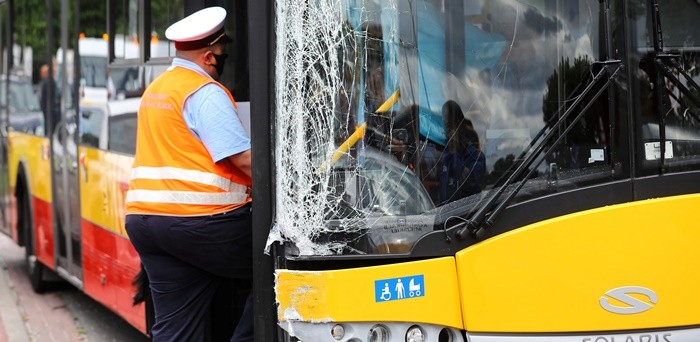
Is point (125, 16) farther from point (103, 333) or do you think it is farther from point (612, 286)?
point (612, 286)

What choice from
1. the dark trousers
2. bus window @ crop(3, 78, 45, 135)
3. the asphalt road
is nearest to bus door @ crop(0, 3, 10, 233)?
bus window @ crop(3, 78, 45, 135)

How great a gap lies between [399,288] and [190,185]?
3.58 feet

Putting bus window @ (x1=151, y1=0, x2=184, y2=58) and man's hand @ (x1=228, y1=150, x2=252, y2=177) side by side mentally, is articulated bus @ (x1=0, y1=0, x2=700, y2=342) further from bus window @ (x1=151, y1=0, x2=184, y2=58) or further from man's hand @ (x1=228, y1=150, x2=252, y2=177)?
bus window @ (x1=151, y1=0, x2=184, y2=58)

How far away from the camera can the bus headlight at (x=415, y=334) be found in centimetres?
424

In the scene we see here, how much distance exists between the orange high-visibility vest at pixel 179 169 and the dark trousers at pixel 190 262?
53 millimetres

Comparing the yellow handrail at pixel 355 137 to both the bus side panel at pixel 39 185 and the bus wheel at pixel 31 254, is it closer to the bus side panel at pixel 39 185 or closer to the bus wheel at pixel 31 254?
the bus side panel at pixel 39 185

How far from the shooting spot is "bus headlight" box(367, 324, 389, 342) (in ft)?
13.9

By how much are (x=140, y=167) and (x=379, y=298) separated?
1.34m

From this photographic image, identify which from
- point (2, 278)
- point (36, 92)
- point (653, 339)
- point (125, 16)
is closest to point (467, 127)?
point (653, 339)

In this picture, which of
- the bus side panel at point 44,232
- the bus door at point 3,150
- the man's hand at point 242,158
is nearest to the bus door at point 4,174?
the bus door at point 3,150

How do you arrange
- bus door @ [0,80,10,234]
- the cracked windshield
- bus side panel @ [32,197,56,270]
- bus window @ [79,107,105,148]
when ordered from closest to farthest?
the cracked windshield
bus window @ [79,107,105,148]
bus side panel @ [32,197,56,270]
bus door @ [0,80,10,234]

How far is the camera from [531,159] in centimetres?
424

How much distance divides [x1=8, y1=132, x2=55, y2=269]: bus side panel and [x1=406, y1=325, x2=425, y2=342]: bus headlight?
5453 millimetres

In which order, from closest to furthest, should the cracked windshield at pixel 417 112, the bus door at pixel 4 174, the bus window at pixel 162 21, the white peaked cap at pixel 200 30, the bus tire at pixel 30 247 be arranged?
the cracked windshield at pixel 417 112, the white peaked cap at pixel 200 30, the bus window at pixel 162 21, the bus tire at pixel 30 247, the bus door at pixel 4 174
